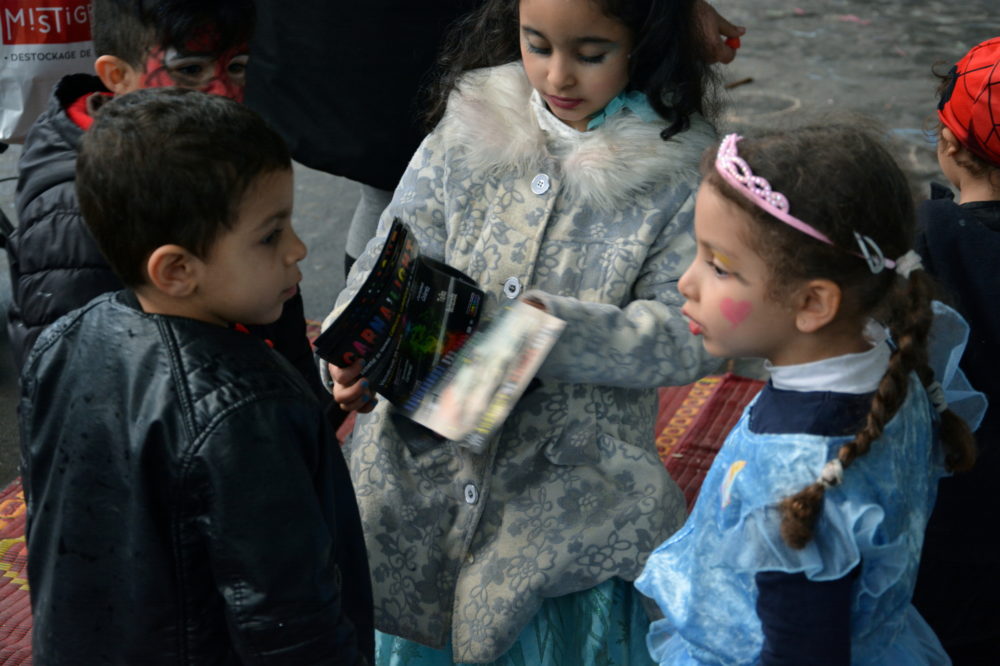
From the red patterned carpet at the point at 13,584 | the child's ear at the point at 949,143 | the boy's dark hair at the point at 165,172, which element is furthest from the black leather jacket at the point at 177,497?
the child's ear at the point at 949,143

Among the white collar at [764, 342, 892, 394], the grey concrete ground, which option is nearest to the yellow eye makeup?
the white collar at [764, 342, 892, 394]

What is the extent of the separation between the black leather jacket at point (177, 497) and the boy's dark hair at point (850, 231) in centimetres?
58

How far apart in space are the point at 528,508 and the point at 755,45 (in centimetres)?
519

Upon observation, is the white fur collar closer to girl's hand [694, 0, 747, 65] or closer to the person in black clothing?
girl's hand [694, 0, 747, 65]

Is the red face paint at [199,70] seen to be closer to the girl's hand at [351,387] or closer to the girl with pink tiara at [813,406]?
the girl's hand at [351,387]

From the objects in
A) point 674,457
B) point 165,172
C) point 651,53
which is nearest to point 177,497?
point 165,172

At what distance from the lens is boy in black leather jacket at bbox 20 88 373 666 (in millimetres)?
1358

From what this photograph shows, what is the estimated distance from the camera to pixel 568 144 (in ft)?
6.10

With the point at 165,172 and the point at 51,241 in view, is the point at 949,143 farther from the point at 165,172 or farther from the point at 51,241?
the point at 51,241

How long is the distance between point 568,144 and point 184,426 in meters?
0.81

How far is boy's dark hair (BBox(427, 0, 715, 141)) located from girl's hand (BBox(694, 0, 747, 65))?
0.17ft

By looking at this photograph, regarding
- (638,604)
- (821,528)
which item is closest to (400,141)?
(638,604)

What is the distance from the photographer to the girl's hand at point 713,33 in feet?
6.35

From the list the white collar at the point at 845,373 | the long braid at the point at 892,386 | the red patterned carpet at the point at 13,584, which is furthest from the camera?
the red patterned carpet at the point at 13,584
